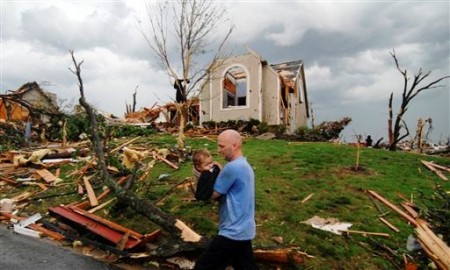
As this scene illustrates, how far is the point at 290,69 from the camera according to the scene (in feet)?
81.6

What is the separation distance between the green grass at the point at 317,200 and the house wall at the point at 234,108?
860cm

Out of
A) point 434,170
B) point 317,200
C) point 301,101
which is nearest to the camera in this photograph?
point 317,200

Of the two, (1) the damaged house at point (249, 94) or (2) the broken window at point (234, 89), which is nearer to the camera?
(1) the damaged house at point (249, 94)

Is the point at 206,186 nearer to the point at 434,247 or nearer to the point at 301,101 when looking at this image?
the point at 434,247

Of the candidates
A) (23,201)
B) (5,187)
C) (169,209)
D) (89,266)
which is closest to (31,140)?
(5,187)

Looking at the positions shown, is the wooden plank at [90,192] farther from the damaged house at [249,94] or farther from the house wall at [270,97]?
the house wall at [270,97]

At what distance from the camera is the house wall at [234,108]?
20.4m

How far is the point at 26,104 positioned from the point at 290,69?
16.8 metres

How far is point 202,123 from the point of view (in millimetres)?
21547

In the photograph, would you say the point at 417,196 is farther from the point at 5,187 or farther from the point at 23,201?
the point at 5,187

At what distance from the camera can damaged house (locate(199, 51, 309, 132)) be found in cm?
2041

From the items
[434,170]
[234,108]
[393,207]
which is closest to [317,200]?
Answer: [393,207]

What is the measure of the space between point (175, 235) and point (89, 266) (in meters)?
1.22

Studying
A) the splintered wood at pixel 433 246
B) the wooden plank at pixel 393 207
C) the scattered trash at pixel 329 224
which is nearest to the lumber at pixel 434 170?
the wooden plank at pixel 393 207
